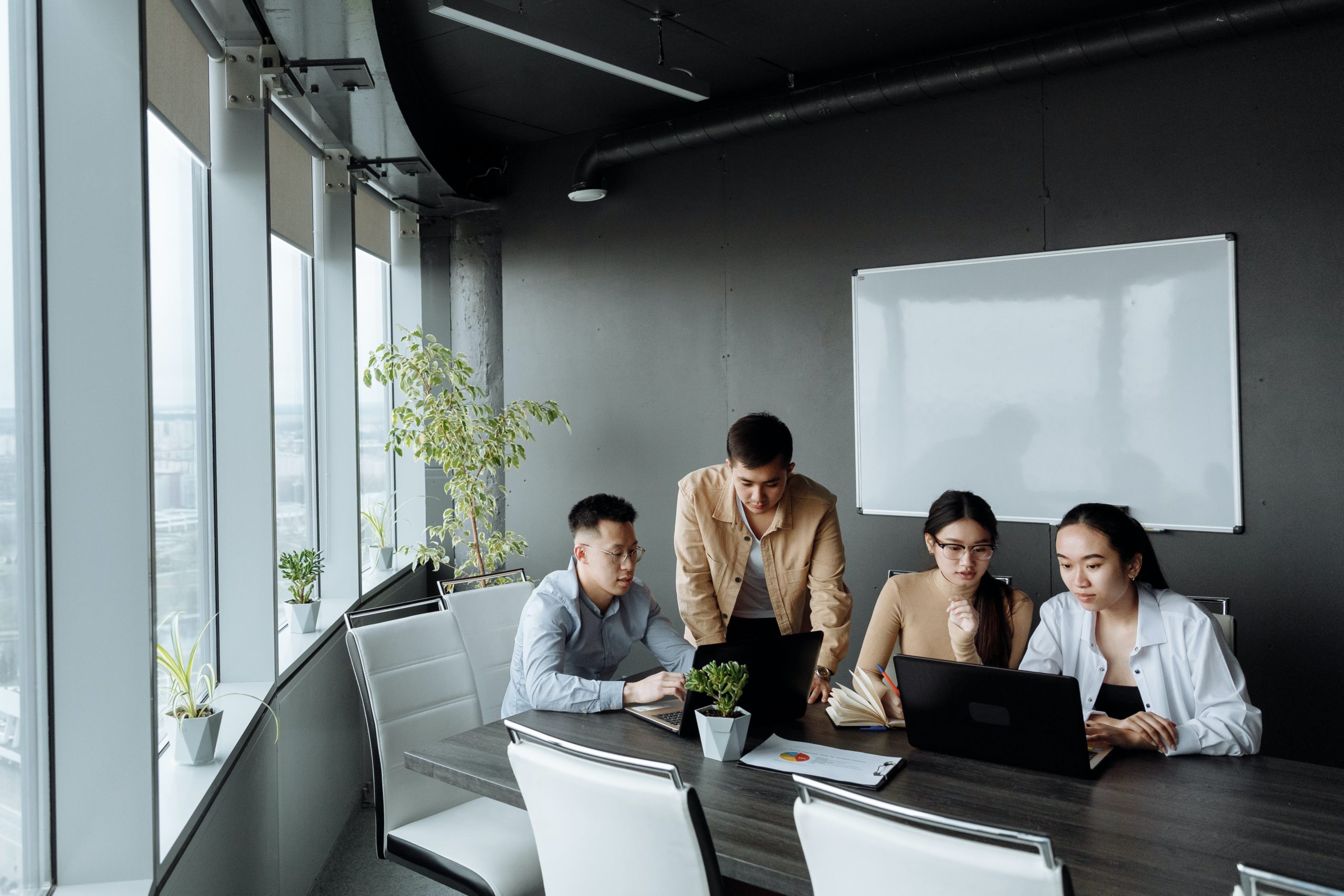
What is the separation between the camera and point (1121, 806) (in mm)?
1867

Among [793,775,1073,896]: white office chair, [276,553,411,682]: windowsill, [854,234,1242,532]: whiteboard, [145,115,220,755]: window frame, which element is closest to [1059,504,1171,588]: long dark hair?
[793,775,1073,896]: white office chair

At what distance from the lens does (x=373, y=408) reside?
5508 millimetres

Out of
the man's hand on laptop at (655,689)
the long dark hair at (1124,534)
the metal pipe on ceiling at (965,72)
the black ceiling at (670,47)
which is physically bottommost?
the man's hand on laptop at (655,689)

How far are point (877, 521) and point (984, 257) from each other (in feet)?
4.49

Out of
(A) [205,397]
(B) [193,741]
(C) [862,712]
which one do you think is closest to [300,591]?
(A) [205,397]

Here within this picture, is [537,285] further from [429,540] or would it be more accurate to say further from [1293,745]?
[1293,745]

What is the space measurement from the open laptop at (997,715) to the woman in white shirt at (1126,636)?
285 millimetres

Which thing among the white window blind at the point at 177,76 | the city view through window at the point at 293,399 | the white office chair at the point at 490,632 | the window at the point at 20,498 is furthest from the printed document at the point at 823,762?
the city view through window at the point at 293,399

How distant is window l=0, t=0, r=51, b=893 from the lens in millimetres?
1959

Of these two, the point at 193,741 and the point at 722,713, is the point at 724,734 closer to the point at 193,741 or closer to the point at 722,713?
the point at 722,713

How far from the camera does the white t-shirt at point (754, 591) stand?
10.6ft

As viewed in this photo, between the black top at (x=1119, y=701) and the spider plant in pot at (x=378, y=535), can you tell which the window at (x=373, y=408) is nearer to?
the spider plant in pot at (x=378, y=535)

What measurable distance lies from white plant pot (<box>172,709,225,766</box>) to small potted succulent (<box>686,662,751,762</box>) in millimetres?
1508

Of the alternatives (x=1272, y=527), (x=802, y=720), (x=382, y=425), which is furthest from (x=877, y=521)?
(x=382, y=425)
